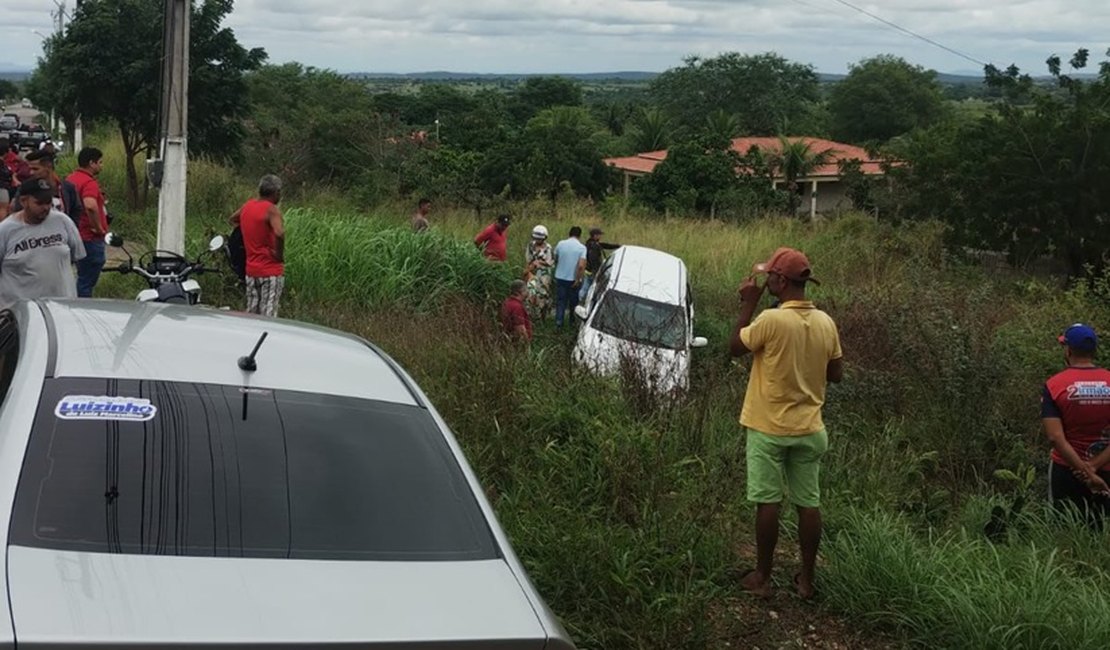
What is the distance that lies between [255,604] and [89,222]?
826cm

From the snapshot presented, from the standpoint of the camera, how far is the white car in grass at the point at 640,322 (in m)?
7.27

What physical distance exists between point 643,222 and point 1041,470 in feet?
56.6

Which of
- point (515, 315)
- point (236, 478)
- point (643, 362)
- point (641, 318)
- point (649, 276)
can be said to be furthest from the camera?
point (649, 276)

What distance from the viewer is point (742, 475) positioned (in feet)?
20.1

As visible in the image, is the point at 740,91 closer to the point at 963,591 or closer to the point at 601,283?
the point at 601,283

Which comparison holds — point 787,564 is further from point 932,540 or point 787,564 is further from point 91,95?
point 91,95

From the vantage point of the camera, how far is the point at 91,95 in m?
21.3

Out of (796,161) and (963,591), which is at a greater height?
(796,161)

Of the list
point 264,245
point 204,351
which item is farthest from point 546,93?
point 204,351

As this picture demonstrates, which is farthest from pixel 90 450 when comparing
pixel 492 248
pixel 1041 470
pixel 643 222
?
pixel 643 222

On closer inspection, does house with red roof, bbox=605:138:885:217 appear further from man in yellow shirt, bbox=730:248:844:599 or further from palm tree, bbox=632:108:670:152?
man in yellow shirt, bbox=730:248:844:599

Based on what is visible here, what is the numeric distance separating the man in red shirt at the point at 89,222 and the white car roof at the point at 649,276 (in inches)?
238

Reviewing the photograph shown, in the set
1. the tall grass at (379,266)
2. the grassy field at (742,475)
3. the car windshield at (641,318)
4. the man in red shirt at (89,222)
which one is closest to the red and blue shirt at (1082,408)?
the grassy field at (742,475)

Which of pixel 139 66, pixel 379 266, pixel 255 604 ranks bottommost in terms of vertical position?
pixel 379 266
